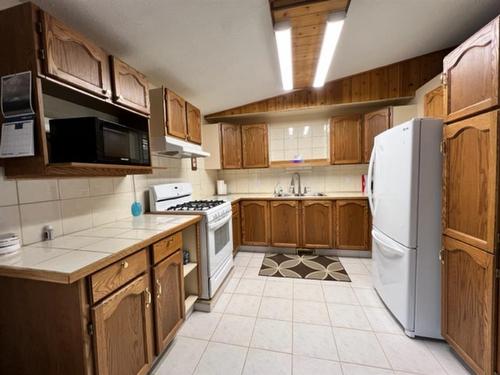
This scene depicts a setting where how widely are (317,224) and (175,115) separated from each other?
7.63ft

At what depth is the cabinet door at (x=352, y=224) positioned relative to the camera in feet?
10.1

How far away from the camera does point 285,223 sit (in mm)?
3314

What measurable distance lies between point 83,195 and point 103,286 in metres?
0.86

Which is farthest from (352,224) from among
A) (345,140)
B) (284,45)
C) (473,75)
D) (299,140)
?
(284,45)

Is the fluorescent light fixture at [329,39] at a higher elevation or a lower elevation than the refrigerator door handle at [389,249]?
higher

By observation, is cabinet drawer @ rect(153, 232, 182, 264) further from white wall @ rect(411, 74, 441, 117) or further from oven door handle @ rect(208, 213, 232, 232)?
white wall @ rect(411, 74, 441, 117)

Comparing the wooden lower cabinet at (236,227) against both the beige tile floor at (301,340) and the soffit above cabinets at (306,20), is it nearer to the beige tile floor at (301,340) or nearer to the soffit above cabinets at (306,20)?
the beige tile floor at (301,340)

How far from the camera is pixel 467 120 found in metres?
1.26

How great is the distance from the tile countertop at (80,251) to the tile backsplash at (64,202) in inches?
3.5

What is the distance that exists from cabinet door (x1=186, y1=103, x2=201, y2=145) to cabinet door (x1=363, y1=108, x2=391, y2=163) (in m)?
2.29

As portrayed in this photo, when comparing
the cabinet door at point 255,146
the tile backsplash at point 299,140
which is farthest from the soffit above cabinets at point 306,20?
the tile backsplash at point 299,140

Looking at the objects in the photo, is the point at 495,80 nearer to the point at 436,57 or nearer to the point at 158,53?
the point at 158,53

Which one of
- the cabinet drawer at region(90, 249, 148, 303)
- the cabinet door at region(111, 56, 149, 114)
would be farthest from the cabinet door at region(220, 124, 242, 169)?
the cabinet drawer at region(90, 249, 148, 303)

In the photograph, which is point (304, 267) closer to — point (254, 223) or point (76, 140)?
point (254, 223)
